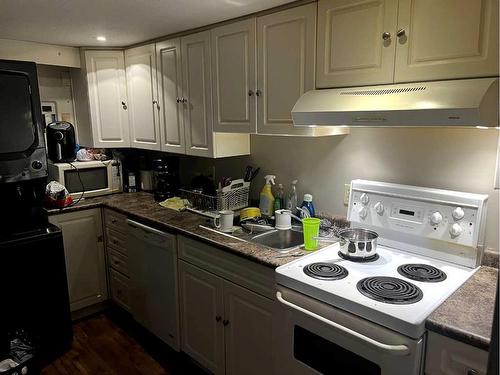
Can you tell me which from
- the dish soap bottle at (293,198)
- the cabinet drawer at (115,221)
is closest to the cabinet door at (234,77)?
the dish soap bottle at (293,198)

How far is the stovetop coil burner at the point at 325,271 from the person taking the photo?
1.51 m

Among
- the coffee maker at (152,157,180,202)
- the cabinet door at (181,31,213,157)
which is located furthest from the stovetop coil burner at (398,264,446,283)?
the coffee maker at (152,157,180,202)

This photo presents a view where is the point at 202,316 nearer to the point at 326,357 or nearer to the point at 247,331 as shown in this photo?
the point at 247,331

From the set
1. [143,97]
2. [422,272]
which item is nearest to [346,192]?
[422,272]

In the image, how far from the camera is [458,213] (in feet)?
5.16

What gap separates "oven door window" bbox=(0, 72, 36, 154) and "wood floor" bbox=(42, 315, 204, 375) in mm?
1391

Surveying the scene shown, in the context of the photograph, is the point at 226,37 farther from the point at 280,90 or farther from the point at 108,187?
the point at 108,187

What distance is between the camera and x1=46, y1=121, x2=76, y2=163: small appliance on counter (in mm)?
2846

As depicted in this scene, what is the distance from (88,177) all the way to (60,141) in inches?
13.6

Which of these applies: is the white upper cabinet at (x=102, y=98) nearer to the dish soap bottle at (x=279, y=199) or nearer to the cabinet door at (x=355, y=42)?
the dish soap bottle at (x=279, y=199)

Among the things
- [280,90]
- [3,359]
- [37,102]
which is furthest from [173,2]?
[3,359]

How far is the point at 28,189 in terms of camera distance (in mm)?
2525

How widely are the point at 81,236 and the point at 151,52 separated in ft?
4.89

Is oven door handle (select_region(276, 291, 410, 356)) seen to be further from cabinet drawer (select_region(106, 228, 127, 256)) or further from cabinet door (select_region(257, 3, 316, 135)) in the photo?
cabinet drawer (select_region(106, 228, 127, 256))
